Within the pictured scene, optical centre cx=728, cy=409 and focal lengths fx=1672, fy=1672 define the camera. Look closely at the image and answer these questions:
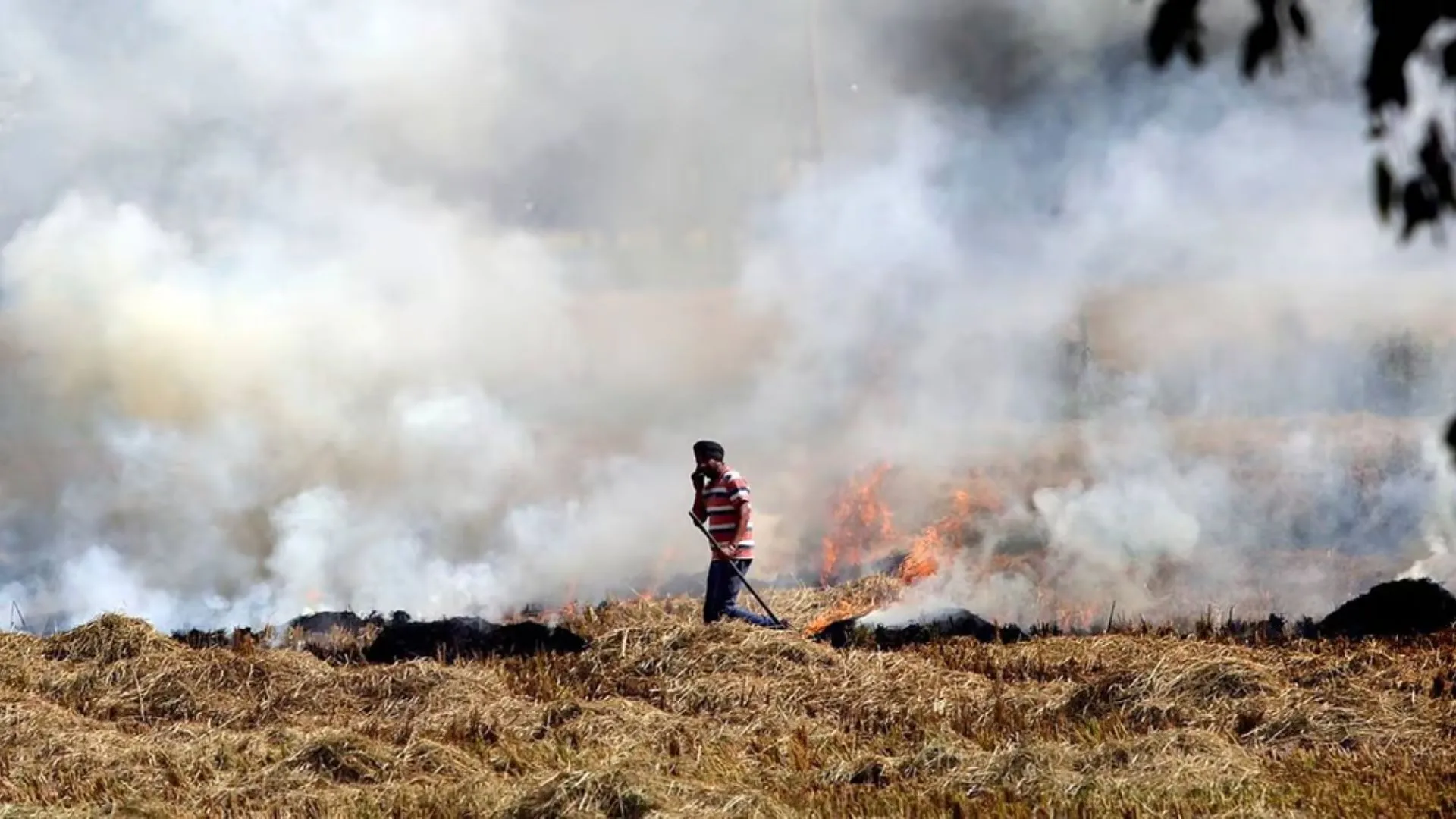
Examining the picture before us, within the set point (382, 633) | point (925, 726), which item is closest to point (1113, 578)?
point (382, 633)

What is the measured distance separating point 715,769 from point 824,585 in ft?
43.5

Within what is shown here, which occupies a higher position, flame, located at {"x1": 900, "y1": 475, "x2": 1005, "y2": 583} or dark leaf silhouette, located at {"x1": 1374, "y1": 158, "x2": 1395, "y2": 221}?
flame, located at {"x1": 900, "y1": 475, "x2": 1005, "y2": 583}

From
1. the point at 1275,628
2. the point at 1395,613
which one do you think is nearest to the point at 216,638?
the point at 1275,628

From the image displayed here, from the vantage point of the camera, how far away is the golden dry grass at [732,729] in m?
8.26

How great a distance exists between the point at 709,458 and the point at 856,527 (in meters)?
12.3

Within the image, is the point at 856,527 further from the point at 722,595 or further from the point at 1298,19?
the point at 1298,19

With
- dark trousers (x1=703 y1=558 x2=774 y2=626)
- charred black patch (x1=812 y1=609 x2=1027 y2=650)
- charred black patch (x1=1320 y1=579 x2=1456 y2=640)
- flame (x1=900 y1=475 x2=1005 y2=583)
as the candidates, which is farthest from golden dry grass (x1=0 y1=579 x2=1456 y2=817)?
flame (x1=900 y1=475 x2=1005 y2=583)

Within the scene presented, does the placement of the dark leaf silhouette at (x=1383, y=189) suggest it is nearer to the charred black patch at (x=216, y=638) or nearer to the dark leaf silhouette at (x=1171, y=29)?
the dark leaf silhouette at (x=1171, y=29)

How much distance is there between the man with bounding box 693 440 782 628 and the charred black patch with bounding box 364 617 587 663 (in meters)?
1.30

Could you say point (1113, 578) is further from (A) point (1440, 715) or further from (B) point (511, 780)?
(B) point (511, 780)

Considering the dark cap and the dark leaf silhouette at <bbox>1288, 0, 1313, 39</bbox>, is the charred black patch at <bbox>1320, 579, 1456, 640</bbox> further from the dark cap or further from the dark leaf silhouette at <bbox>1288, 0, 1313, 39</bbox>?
the dark leaf silhouette at <bbox>1288, 0, 1313, 39</bbox>

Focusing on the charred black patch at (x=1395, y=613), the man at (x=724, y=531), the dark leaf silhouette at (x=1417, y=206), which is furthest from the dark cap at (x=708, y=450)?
the dark leaf silhouette at (x=1417, y=206)

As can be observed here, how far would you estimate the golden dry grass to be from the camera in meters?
8.26

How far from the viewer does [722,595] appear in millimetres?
14875
